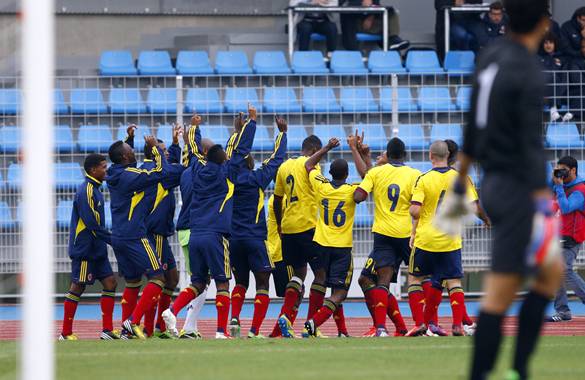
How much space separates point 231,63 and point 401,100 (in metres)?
4.45

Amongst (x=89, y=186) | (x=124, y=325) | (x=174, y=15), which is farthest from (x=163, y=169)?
(x=174, y=15)

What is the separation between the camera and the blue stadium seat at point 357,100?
17.2m

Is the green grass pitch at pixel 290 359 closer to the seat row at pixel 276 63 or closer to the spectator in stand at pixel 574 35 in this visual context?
the spectator in stand at pixel 574 35

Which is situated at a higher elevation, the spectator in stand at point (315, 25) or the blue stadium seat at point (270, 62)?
the spectator in stand at point (315, 25)

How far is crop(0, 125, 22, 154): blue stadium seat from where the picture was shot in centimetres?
1639

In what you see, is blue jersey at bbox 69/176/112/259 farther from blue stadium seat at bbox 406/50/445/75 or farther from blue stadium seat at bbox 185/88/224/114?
blue stadium seat at bbox 406/50/445/75

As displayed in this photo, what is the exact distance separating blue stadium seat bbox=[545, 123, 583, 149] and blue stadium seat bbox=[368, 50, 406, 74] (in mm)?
3763

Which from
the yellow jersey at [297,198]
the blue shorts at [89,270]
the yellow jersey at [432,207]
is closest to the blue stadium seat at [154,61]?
the yellow jersey at [297,198]

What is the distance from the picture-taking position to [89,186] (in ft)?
38.8

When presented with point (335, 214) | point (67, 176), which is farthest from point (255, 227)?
point (67, 176)

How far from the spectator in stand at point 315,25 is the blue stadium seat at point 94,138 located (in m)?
5.38

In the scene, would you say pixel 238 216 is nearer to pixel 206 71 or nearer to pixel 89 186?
pixel 89 186

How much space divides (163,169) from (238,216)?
93 centimetres

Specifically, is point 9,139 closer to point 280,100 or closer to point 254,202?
point 280,100
